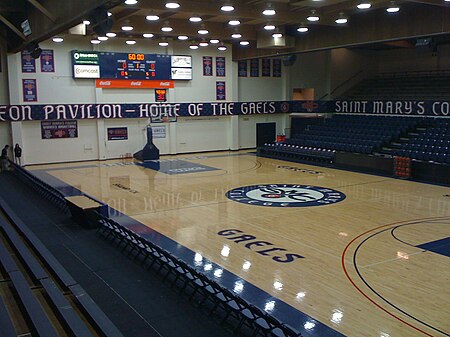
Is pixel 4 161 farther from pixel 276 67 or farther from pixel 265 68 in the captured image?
pixel 276 67

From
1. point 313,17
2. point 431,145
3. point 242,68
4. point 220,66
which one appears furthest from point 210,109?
point 431,145

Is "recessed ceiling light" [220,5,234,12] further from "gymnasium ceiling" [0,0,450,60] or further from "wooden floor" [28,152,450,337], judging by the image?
"wooden floor" [28,152,450,337]

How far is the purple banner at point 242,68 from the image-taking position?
2648 cm

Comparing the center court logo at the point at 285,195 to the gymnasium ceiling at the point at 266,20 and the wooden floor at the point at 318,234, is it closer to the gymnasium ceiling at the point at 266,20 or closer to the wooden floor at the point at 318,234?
the wooden floor at the point at 318,234

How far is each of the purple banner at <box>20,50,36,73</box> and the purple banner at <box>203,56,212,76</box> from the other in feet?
27.2

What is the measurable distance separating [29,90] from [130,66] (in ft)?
15.1

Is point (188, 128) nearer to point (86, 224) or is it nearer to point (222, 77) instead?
point (222, 77)

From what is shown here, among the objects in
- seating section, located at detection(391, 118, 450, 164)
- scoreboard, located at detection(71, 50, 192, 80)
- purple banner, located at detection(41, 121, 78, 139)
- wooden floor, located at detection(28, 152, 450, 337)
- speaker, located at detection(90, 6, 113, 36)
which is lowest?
wooden floor, located at detection(28, 152, 450, 337)

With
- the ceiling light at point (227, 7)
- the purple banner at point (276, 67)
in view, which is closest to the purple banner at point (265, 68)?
the purple banner at point (276, 67)

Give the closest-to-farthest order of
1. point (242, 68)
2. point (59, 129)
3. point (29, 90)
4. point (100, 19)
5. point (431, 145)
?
point (100, 19) → point (431, 145) → point (29, 90) → point (59, 129) → point (242, 68)

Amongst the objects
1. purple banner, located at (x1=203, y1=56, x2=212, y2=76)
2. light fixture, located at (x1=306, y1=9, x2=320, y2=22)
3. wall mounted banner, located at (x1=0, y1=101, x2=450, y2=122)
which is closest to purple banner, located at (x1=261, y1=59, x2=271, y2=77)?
wall mounted banner, located at (x1=0, y1=101, x2=450, y2=122)

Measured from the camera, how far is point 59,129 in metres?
21.9

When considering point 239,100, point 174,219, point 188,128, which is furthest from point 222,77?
point 174,219

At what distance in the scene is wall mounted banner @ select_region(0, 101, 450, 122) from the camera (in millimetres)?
20812
